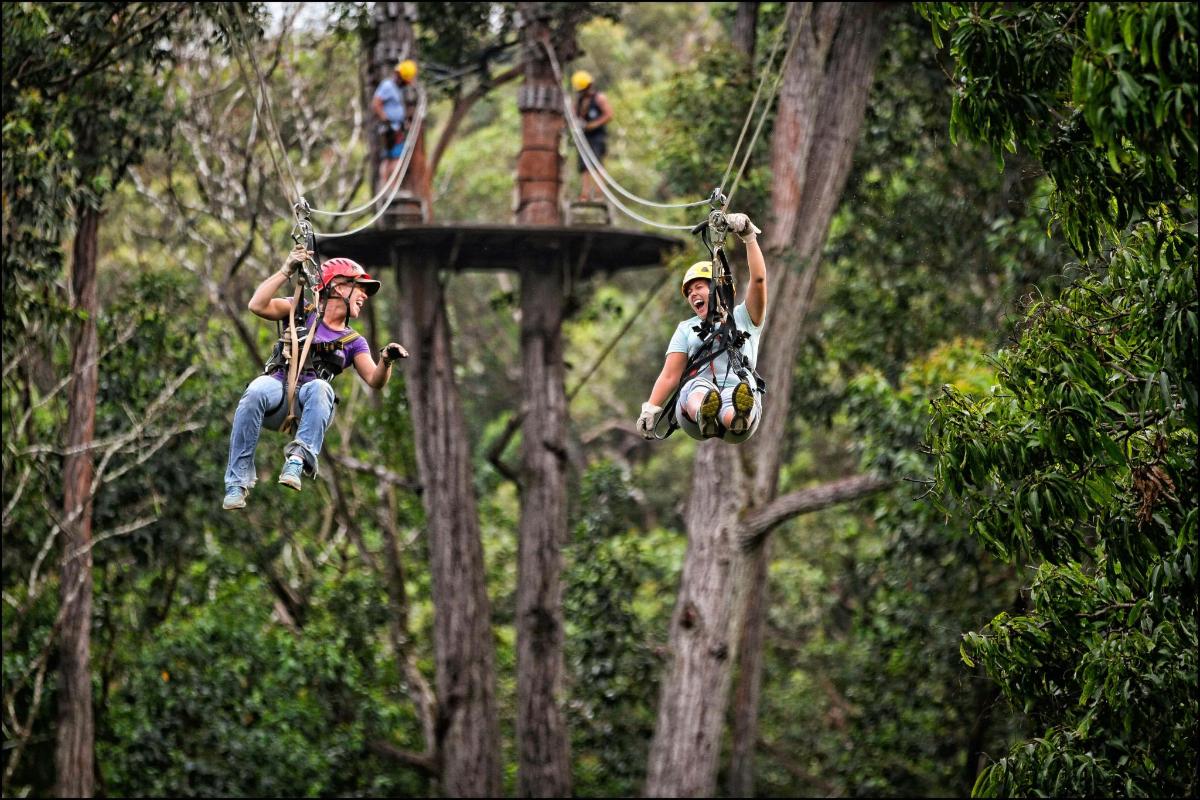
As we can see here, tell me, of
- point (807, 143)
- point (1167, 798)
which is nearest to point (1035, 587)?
point (1167, 798)

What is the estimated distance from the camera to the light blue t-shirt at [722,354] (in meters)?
7.01

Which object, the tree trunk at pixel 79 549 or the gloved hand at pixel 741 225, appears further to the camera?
the tree trunk at pixel 79 549

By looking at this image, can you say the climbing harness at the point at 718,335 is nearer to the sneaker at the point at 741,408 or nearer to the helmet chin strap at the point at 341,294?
the sneaker at the point at 741,408

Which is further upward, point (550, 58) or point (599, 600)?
point (550, 58)

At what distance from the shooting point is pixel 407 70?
14.0 m

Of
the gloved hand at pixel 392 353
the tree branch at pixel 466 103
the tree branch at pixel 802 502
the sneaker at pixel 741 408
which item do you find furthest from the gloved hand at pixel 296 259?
the tree branch at pixel 466 103

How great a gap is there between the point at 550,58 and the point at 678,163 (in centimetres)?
156

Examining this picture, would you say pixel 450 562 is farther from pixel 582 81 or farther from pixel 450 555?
pixel 582 81

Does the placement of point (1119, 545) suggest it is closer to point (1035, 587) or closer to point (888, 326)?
point (1035, 587)

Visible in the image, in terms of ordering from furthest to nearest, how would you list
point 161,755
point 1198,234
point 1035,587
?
point 161,755, point 1035,587, point 1198,234

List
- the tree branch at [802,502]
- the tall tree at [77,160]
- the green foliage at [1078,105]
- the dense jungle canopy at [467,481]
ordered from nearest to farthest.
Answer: the green foliage at [1078,105] < the tall tree at [77,160] < the tree branch at [802,502] < the dense jungle canopy at [467,481]

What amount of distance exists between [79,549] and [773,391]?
21.0 ft

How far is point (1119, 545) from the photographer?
21.2ft

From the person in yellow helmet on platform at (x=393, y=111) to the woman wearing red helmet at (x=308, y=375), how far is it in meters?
6.64
